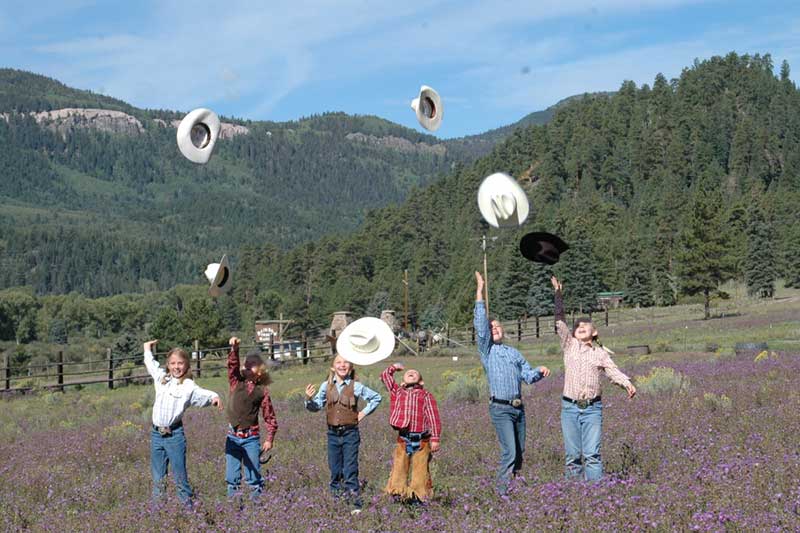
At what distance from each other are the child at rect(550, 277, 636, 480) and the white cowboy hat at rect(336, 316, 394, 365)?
1654 millimetres

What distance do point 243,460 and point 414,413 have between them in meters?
1.89

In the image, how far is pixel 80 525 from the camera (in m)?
7.69

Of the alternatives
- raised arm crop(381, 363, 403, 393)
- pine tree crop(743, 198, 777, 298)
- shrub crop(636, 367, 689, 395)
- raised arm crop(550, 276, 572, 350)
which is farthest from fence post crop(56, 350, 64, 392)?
pine tree crop(743, 198, 777, 298)

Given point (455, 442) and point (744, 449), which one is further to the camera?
point (455, 442)

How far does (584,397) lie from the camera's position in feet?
27.7

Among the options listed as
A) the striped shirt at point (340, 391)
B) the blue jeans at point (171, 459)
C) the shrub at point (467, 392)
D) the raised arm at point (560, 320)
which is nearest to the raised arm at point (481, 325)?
the raised arm at point (560, 320)

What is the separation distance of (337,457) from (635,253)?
332 feet

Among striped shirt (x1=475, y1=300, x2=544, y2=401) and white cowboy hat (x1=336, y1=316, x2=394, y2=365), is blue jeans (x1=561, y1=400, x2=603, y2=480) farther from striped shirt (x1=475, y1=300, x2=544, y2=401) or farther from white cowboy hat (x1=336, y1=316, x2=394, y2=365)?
white cowboy hat (x1=336, y1=316, x2=394, y2=365)

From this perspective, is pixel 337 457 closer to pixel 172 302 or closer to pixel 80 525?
pixel 80 525

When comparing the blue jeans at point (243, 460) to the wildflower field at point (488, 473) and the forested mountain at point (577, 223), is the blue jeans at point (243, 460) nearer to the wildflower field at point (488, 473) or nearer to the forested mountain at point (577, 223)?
the wildflower field at point (488, 473)

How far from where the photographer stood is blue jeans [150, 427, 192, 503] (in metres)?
8.51

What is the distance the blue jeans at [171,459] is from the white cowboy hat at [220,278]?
1375 millimetres

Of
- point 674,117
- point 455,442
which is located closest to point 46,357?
point 455,442

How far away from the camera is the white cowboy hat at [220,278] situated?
8.47 meters
